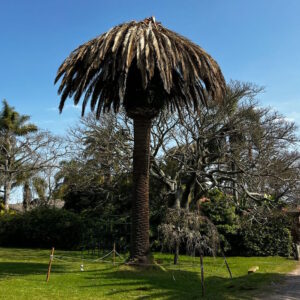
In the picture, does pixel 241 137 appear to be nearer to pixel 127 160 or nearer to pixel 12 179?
pixel 127 160

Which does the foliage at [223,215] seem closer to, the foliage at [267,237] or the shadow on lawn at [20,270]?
the foliage at [267,237]

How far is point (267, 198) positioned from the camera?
26.2 meters

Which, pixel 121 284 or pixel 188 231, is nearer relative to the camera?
pixel 121 284

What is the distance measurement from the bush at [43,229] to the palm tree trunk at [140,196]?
625 inches

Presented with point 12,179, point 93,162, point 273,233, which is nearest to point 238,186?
point 273,233

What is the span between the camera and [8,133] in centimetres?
4178

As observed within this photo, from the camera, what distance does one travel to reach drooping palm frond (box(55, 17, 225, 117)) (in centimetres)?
1538

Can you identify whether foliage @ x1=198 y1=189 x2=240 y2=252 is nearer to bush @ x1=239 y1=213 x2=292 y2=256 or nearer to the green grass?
bush @ x1=239 y1=213 x2=292 y2=256

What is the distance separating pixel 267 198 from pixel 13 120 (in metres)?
29.3

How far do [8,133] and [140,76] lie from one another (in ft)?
95.3

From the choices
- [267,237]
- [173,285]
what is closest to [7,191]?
[267,237]

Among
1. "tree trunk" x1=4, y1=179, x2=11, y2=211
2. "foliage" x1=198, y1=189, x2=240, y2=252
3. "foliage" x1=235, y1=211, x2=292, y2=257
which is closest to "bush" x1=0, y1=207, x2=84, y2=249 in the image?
"tree trunk" x1=4, y1=179, x2=11, y2=211

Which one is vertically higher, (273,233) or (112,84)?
(112,84)

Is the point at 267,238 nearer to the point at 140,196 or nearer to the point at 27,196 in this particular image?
the point at 140,196
